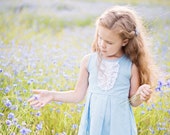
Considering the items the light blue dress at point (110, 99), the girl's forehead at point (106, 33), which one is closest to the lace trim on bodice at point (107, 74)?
the light blue dress at point (110, 99)

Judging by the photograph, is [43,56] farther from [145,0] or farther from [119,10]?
[145,0]

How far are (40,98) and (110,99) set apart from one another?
264 mm

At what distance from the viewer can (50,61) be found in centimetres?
284

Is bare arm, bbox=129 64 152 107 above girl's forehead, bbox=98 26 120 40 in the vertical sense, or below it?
below

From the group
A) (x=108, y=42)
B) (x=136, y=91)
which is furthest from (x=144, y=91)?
(x=108, y=42)

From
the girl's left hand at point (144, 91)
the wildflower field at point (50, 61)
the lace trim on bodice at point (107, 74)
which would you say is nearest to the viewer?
the girl's left hand at point (144, 91)

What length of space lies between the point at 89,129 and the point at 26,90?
51cm

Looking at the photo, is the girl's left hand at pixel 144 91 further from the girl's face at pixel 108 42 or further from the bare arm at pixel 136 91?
the girl's face at pixel 108 42

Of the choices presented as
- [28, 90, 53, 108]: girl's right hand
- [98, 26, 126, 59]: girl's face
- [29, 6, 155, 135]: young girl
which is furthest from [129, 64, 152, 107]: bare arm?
[28, 90, 53, 108]: girl's right hand

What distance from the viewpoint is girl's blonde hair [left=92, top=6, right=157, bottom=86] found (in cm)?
161

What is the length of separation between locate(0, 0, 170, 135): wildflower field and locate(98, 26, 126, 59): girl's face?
0.69 ft

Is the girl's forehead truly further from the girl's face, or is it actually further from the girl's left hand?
the girl's left hand

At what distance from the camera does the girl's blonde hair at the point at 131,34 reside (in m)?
1.61

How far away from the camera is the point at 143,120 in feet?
7.18
